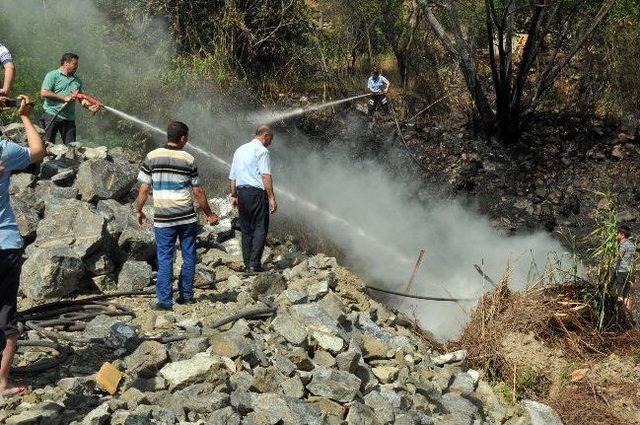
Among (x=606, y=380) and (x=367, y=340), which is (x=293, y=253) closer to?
(x=367, y=340)

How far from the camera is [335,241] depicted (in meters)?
11.4

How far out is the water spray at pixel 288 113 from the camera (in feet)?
49.5

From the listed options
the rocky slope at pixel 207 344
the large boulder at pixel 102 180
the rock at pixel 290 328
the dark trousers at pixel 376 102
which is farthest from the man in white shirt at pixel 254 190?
the dark trousers at pixel 376 102

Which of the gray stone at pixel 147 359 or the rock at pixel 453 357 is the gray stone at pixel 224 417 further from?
the rock at pixel 453 357

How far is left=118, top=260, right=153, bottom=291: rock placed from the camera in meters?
6.73

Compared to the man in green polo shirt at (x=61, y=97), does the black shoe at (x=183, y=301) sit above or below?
below

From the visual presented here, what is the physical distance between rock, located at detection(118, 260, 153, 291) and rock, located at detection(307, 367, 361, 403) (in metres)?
2.37

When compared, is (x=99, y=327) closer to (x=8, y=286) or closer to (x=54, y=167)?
(x=8, y=286)

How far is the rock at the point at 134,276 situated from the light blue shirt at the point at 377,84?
35.4 ft

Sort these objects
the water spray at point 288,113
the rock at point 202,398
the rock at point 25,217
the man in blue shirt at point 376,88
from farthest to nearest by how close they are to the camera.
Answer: the man in blue shirt at point 376,88 < the water spray at point 288,113 < the rock at point 25,217 < the rock at point 202,398

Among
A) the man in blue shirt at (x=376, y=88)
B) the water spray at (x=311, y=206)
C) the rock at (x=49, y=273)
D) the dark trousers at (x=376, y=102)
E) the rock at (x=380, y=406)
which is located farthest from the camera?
the dark trousers at (x=376, y=102)

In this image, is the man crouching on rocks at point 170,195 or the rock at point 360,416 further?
the man crouching on rocks at point 170,195

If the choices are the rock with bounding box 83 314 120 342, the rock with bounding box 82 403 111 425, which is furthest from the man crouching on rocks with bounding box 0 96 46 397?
the rock with bounding box 83 314 120 342

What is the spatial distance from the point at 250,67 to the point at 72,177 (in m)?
7.92
